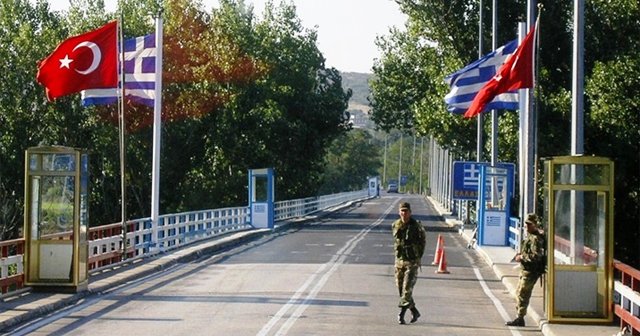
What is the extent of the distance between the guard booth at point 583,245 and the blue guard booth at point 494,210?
22380 mm

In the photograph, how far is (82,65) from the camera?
26000 millimetres

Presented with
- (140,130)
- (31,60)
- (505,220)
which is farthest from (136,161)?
(505,220)

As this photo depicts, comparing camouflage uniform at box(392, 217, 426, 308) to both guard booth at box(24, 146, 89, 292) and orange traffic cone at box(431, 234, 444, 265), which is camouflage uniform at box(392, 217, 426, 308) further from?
orange traffic cone at box(431, 234, 444, 265)

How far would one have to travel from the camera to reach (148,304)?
20.8 m

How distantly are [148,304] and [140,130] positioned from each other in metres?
47.2

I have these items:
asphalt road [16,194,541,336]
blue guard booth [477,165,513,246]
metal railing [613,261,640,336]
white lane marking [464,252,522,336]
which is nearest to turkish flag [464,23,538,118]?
white lane marking [464,252,522,336]

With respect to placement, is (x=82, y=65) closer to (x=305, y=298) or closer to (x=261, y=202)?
(x=305, y=298)

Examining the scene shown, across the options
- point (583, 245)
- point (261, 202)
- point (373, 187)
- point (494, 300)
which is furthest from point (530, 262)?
point (373, 187)

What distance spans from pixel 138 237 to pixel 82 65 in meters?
7.18

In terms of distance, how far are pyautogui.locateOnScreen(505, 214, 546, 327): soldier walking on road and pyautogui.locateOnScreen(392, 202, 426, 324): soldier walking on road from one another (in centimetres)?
151

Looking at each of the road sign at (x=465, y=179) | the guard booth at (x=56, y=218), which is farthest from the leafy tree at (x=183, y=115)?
the guard booth at (x=56, y=218)

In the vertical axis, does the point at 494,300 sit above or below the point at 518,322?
below

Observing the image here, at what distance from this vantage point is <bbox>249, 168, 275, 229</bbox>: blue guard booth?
53344 millimetres

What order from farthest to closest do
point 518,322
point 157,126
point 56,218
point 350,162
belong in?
point 350,162
point 157,126
point 56,218
point 518,322
